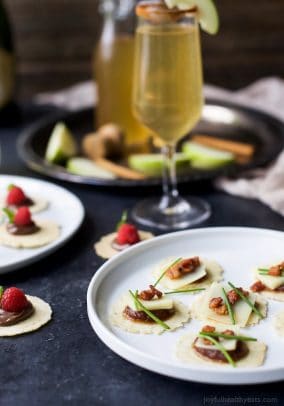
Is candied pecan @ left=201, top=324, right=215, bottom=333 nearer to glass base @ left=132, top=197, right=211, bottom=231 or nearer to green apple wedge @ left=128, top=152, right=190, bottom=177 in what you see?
glass base @ left=132, top=197, right=211, bottom=231

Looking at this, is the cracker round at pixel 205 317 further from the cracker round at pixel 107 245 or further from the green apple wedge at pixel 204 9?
the green apple wedge at pixel 204 9

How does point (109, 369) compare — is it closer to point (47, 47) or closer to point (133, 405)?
point (133, 405)

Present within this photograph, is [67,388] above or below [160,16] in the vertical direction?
below

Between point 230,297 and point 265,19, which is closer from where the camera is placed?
point 230,297

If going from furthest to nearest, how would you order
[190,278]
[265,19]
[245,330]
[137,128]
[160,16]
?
[265,19], [137,128], [160,16], [190,278], [245,330]

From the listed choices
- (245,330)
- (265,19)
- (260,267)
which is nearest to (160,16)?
(260,267)

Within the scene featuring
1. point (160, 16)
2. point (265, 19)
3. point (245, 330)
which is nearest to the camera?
point (245, 330)

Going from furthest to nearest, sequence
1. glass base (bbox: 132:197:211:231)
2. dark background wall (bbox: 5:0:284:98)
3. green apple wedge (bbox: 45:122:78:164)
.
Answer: dark background wall (bbox: 5:0:284:98) → green apple wedge (bbox: 45:122:78:164) → glass base (bbox: 132:197:211:231)

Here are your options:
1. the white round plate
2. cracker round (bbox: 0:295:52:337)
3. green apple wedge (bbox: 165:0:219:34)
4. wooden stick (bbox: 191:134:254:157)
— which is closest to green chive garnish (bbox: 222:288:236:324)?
cracker round (bbox: 0:295:52:337)
